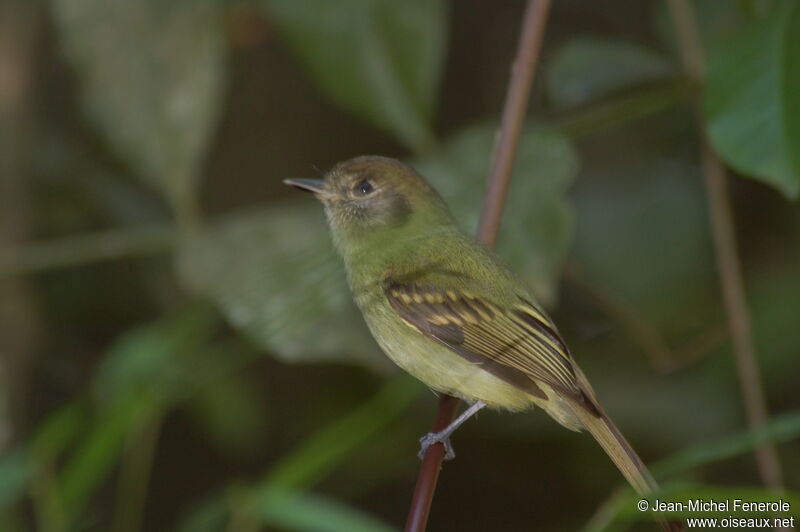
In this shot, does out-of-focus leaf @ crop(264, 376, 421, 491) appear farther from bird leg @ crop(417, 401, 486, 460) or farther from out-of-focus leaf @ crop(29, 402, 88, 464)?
out-of-focus leaf @ crop(29, 402, 88, 464)

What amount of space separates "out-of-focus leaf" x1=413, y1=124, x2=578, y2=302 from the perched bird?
296 millimetres

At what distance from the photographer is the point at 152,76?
120 inches

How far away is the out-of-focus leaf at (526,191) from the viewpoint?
2592mm

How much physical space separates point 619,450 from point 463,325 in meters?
0.40

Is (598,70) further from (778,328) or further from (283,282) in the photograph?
(283,282)

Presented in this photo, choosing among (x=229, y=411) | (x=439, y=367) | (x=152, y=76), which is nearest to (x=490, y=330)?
(x=439, y=367)

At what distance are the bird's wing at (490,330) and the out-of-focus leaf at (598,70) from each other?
104cm

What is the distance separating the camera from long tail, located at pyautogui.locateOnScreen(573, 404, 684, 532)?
1.90 meters

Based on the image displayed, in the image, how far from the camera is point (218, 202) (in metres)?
4.53

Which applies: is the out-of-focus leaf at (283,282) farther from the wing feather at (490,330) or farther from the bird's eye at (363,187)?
the wing feather at (490,330)

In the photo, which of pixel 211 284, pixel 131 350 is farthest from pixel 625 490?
pixel 131 350

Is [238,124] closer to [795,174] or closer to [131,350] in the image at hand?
[131,350]

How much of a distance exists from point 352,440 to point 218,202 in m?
2.21

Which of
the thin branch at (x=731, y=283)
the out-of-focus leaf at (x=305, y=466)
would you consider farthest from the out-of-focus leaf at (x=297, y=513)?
the thin branch at (x=731, y=283)
